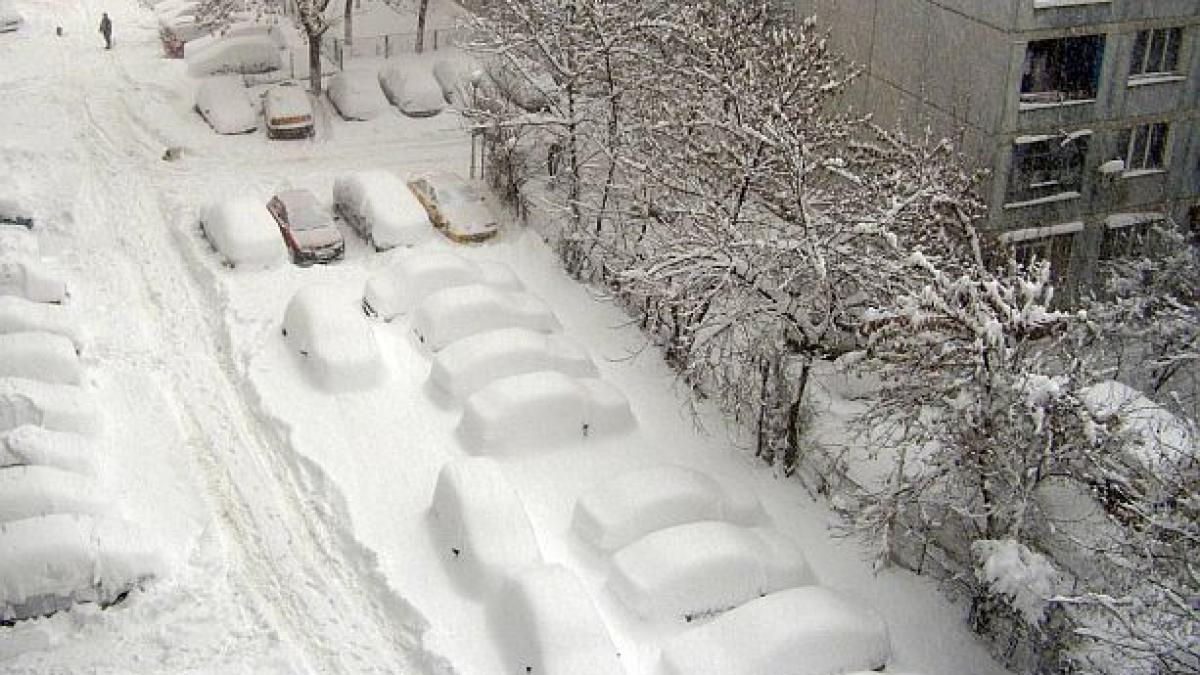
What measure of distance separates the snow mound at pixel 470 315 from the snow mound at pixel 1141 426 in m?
11.0

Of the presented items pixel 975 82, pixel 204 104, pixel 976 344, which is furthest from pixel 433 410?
pixel 204 104

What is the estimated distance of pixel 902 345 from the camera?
21.0 m

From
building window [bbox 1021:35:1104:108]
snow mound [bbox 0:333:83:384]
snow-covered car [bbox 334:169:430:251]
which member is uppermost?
building window [bbox 1021:35:1104:108]

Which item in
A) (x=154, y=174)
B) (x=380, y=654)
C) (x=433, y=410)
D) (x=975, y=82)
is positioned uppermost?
(x=975, y=82)

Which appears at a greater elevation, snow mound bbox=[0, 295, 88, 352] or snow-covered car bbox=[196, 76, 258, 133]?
snow-covered car bbox=[196, 76, 258, 133]

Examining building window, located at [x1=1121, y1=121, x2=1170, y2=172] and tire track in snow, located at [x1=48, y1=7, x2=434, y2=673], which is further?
building window, located at [x1=1121, y1=121, x2=1170, y2=172]

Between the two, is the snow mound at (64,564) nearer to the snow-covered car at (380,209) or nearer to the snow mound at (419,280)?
the snow mound at (419,280)

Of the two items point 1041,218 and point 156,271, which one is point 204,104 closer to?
point 156,271

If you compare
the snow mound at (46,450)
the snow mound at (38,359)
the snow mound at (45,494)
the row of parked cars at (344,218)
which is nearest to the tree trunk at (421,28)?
the row of parked cars at (344,218)

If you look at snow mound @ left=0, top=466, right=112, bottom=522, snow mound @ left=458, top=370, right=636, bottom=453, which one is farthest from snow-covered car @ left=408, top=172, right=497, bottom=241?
snow mound @ left=0, top=466, right=112, bottom=522

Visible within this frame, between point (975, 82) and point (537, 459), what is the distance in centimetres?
1274

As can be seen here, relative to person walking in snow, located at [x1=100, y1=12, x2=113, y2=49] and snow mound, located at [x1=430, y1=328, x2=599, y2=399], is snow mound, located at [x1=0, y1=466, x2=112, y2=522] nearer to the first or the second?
snow mound, located at [x1=430, y1=328, x2=599, y2=399]

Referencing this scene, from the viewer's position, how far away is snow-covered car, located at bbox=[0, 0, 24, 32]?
46062 mm

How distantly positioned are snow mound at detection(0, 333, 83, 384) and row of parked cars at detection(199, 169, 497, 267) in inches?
220
